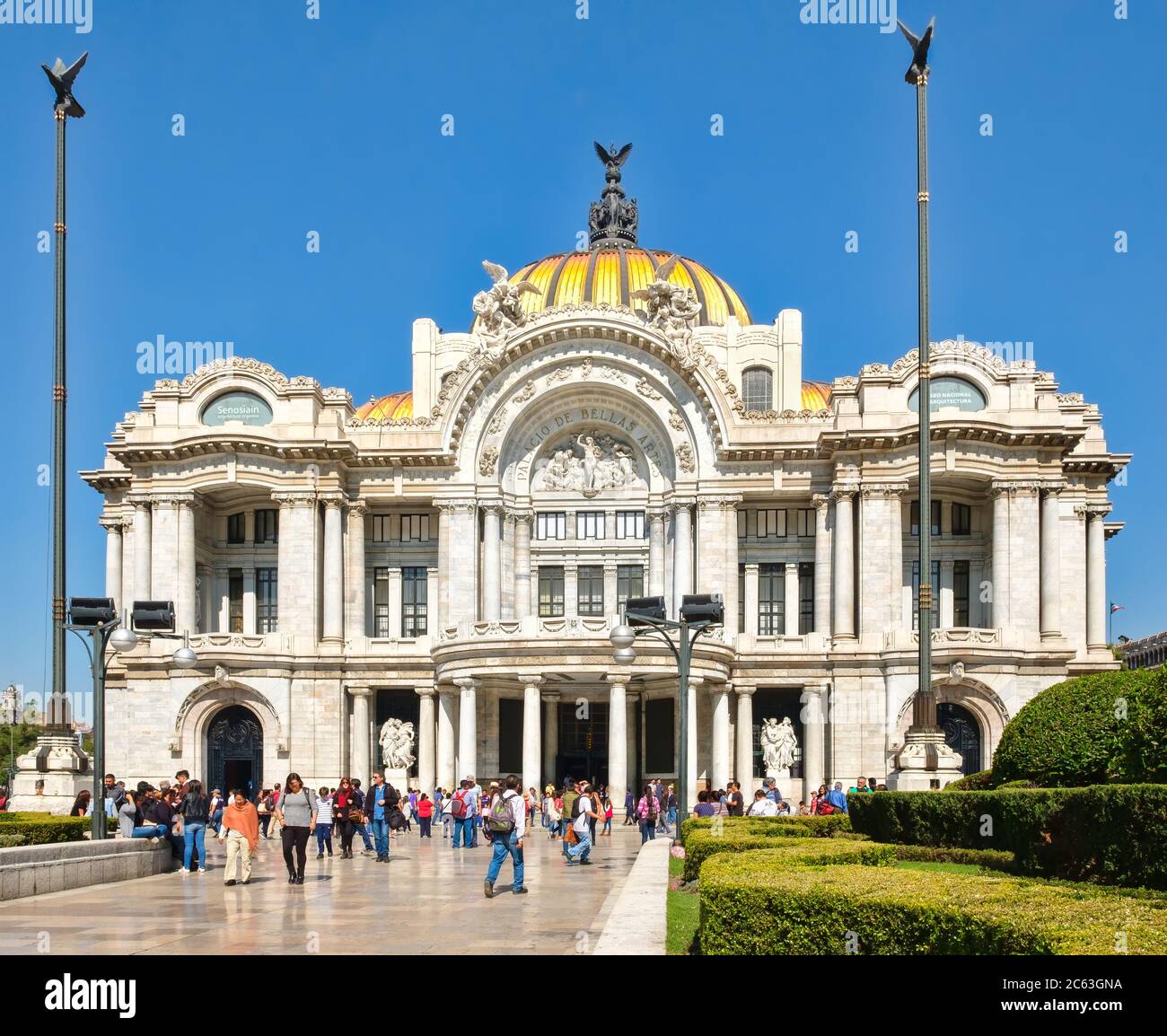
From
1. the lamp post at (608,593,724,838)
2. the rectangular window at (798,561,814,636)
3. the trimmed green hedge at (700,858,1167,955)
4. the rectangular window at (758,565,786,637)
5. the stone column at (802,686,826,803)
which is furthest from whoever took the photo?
the rectangular window at (758,565,786,637)

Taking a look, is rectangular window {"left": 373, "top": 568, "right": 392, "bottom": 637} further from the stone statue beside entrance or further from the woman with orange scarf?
the woman with orange scarf

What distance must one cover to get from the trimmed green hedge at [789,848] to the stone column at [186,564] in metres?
35.7

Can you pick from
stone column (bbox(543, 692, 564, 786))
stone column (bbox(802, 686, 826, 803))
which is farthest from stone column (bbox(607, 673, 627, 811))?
stone column (bbox(802, 686, 826, 803))

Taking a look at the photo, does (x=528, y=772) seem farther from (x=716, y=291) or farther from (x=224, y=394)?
(x=716, y=291)

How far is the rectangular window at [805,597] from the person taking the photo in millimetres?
60875

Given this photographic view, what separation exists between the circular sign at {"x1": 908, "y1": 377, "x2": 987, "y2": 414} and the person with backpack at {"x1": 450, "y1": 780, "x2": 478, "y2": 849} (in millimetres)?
26054

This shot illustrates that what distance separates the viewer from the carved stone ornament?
6328 centimetres

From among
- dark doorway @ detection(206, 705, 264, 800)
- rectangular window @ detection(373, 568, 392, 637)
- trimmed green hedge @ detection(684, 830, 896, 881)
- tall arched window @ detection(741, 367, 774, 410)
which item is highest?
tall arched window @ detection(741, 367, 774, 410)

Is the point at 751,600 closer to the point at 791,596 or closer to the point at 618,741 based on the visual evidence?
the point at 791,596

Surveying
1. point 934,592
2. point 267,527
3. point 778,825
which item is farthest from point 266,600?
point 778,825

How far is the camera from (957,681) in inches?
2112

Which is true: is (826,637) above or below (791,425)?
below
